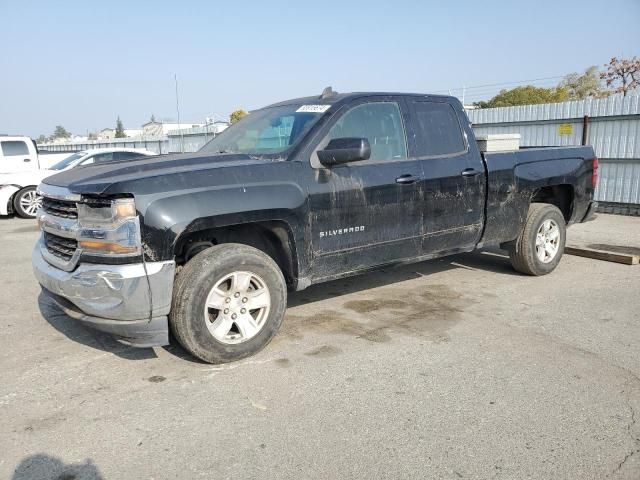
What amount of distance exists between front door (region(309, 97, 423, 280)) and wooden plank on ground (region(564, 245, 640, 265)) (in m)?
3.42

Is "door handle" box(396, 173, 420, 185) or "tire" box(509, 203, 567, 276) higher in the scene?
"door handle" box(396, 173, 420, 185)

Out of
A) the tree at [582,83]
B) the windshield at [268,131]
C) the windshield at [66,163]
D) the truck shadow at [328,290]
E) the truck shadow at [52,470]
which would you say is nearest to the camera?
the truck shadow at [52,470]

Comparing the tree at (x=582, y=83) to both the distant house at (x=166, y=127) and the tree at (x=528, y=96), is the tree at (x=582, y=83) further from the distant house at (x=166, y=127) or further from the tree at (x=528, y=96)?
the distant house at (x=166, y=127)

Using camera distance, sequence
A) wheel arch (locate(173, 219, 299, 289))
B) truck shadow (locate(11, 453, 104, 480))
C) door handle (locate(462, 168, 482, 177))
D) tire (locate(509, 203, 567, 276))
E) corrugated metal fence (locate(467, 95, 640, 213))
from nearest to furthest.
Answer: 1. truck shadow (locate(11, 453, 104, 480))
2. wheel arch (locate(173, 219, 299, 289))
3. door handle (locate(462, 168, 482, 177))
4. tire (locate(509, 203, 567, 276))
5. corrugated metal fence (locate(467, 95, 640, 213))

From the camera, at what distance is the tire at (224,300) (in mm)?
3381

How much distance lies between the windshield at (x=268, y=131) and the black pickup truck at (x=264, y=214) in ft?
0.06

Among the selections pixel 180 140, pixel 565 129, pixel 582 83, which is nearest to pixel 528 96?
pixel 582 83

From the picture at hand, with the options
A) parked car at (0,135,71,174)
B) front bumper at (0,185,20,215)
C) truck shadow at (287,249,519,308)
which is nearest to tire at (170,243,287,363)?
truck shadow at (287,249,519,308)

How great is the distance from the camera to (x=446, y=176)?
469 centimetres

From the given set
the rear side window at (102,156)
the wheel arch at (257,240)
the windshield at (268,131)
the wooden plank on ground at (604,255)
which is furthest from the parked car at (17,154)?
the wooden plank on ground at (604,255)

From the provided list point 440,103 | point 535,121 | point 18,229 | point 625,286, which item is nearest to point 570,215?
point 625,286

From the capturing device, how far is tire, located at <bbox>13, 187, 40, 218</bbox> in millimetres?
11594

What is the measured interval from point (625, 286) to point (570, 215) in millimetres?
1067

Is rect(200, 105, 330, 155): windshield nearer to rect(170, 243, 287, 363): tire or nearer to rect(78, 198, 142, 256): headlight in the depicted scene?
rect(170, 243, 287, 363): tire
